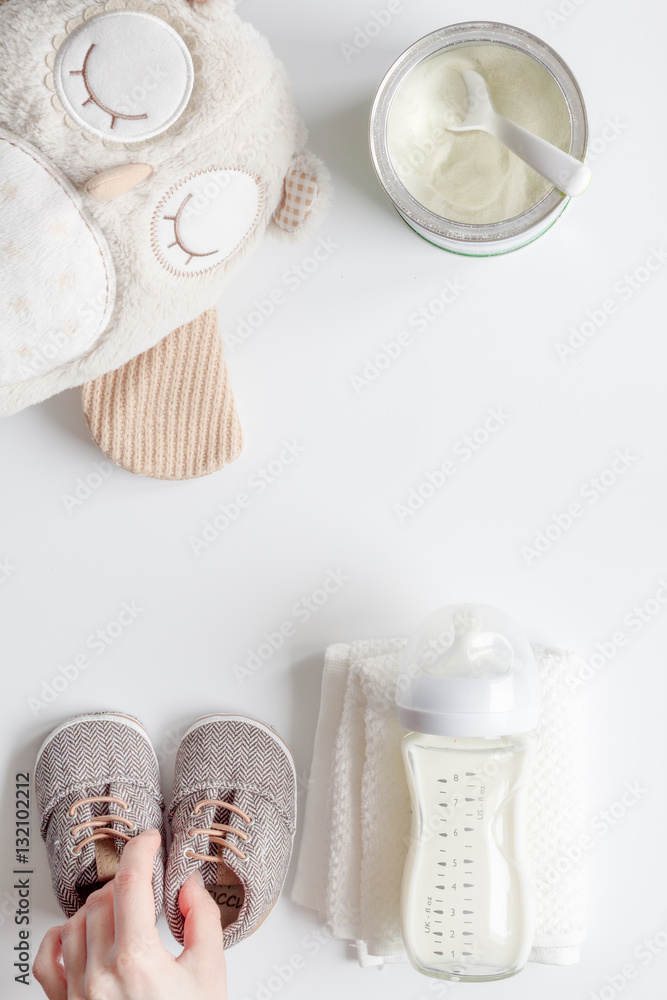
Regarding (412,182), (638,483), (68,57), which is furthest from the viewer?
(638,483)

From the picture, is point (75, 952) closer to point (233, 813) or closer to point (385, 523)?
point (233, 813)

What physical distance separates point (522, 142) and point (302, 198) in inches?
8.8

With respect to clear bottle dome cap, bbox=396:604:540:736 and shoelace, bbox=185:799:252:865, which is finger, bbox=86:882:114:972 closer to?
shoelace, bbox=185:799:252:865

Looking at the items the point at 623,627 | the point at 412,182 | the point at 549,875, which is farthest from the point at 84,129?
the point at 549,875

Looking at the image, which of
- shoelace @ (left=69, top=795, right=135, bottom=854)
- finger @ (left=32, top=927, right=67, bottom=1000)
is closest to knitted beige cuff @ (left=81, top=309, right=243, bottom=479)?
shoelace @ (left=69, top=795, right=135, bottom=854)

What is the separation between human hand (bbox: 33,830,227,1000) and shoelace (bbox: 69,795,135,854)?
0.05 metres

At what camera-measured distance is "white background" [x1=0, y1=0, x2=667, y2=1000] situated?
2.82ft

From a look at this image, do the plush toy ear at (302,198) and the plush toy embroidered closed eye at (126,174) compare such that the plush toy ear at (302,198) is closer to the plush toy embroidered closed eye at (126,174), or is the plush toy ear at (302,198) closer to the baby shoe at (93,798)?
the plush toy embroidered closed eye at (126,174)

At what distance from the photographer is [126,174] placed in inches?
25.5

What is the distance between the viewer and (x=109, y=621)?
886 millimetres

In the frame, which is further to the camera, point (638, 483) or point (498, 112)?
point (638, 483)

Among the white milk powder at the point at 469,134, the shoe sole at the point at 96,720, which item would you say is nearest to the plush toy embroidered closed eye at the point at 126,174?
the white milk powder at the point at 469,134

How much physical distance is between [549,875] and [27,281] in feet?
2.75

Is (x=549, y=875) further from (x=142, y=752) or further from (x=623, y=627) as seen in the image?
(x=142, y=752)
